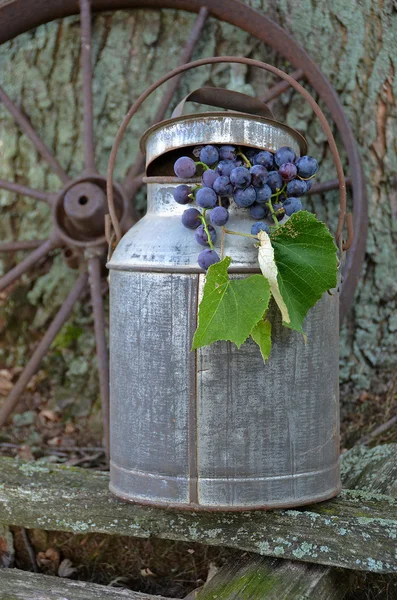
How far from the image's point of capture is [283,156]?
1439 millimetres

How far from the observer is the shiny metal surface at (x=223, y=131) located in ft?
4.81

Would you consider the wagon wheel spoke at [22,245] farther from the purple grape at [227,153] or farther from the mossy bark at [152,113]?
the purple grape at [227,153]

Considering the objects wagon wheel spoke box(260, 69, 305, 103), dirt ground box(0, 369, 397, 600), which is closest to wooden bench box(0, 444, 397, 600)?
dirt ground box(0, 369, 397, 600)

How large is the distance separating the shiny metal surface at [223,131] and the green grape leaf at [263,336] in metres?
0.40

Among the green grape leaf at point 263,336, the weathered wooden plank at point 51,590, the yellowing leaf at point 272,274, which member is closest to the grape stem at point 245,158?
the yellowing leaf at point 272,274

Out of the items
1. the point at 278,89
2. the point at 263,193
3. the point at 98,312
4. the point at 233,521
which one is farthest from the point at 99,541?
the point at 278,89

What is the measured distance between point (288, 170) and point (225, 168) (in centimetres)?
14

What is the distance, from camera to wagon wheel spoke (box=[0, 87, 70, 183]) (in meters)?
2.31

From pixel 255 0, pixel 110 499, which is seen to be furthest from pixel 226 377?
pixel 255 0

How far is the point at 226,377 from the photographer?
144 cm

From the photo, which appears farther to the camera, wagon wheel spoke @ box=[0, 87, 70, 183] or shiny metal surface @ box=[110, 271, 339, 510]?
wagon wheel spoke @ box=[0, 87, 70, 183]

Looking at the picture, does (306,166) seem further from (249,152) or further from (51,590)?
(51,590)

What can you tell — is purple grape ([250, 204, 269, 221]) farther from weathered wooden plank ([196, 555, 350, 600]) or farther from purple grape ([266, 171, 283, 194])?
weathered wooden plank ([196, 555, 350, 600])

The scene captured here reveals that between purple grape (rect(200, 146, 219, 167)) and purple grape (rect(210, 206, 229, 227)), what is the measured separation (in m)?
0.12
